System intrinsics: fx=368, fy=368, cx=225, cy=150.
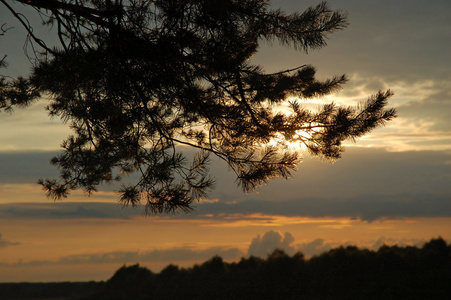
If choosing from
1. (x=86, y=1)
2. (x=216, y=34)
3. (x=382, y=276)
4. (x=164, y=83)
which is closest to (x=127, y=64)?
(x=164, y=83)

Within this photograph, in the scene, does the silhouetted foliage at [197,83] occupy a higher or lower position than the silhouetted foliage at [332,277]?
higher

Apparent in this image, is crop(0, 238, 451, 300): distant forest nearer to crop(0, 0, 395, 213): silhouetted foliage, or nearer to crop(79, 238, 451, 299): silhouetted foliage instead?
crop(79, 238, 451, 299): silhouetted foliage

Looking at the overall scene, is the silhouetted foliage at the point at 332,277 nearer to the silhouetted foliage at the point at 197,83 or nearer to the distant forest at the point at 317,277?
the distant forest at the point at 317,277

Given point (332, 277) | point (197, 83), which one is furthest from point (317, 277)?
point (197, 83)

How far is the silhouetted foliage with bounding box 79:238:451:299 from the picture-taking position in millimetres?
5832

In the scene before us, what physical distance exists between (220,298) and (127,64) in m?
4.50

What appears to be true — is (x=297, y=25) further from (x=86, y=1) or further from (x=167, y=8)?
(x=86, y=1)

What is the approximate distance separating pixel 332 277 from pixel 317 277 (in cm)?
25

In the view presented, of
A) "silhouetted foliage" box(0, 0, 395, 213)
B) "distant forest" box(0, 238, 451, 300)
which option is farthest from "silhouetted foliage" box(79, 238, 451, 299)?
"silhouetted foliage" box(0, 0, 395, 213)

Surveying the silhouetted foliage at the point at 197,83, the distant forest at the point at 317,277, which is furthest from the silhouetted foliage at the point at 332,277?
the silhouetted foliage at the point at 197,83

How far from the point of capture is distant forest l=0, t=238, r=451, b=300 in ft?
19.2

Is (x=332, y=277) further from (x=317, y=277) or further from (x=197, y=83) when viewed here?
(x=197, y=83)

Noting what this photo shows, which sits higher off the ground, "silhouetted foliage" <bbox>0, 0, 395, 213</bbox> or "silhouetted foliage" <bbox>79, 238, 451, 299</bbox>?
"silhouetted foliage" <bbox>0, 0, 395, 213</bbox>

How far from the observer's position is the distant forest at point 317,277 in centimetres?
585
